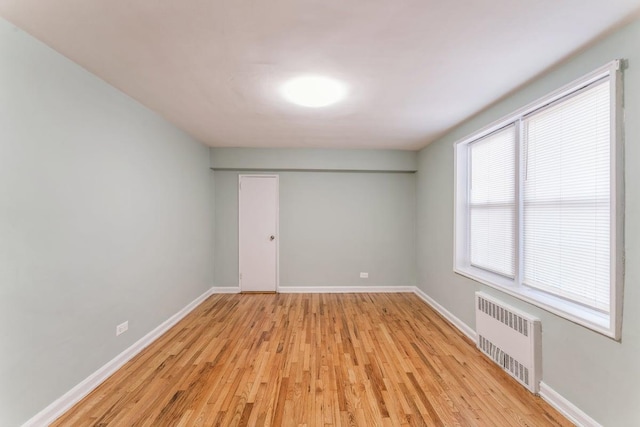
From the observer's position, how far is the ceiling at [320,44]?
1.44m

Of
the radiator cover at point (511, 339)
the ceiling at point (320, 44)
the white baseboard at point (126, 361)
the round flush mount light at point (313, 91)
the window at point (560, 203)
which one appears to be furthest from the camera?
the round flush mount light at point (313, 91)

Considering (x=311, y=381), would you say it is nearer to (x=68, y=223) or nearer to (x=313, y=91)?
(x=68, y=223)

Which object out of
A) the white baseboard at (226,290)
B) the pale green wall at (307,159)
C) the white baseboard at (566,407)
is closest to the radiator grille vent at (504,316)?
the white baseboard at (566,407)

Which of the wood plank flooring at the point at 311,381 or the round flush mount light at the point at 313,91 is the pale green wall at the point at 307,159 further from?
the wood plank flooring at the point at 311,381

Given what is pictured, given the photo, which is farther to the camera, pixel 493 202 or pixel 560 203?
pixel 493 202

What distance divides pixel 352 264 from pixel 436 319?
66.8 inches

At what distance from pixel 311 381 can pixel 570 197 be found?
247 cm

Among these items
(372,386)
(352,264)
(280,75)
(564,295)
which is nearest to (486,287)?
(564,295)

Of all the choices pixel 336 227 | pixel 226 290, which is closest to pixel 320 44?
pixel 336 227

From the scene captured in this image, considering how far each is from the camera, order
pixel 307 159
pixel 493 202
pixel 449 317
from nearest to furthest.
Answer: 1. pixel 493 202
2. pixel 449 317
3. pixel 307 159

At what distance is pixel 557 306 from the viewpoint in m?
1.99

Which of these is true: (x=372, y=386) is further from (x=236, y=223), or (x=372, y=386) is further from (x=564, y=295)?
(x=236, y=223)

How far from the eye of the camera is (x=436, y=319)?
3.60 m

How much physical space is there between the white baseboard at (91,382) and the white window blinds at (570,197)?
3695 millimetres
